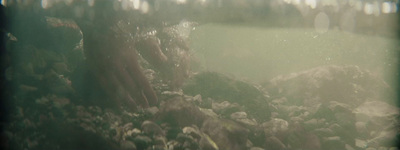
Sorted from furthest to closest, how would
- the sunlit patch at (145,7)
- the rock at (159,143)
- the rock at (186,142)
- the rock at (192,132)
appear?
the sunlit patch at (145,7) → the rock at (192,132) → the rock at (186,142) → the rock at (159,143)

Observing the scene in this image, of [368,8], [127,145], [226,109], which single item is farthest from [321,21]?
[127,145]

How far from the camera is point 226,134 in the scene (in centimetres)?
541

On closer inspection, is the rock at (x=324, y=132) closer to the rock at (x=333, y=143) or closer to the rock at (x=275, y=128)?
the rock at (x=333, y=143)

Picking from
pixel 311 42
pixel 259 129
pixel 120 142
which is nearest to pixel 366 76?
pixel 259 129

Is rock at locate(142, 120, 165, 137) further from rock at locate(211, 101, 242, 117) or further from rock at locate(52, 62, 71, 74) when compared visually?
rock at locate(52, 62, 71, 74)

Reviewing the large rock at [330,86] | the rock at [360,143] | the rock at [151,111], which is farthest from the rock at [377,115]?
the rock at [151,111]

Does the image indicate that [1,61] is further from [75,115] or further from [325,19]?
[325,19]

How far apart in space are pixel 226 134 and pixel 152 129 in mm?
1604

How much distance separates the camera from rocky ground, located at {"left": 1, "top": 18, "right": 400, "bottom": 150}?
4.62m

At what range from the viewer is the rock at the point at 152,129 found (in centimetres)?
508

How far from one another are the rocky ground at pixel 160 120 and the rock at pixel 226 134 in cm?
2

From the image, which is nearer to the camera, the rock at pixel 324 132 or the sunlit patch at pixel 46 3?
the rock at pixel 324 132

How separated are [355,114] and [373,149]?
8.93 feet

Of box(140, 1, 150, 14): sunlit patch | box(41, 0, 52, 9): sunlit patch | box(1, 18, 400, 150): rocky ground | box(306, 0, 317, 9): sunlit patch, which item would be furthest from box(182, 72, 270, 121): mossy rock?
box(41, 0, 52, 9): sunlit patch
